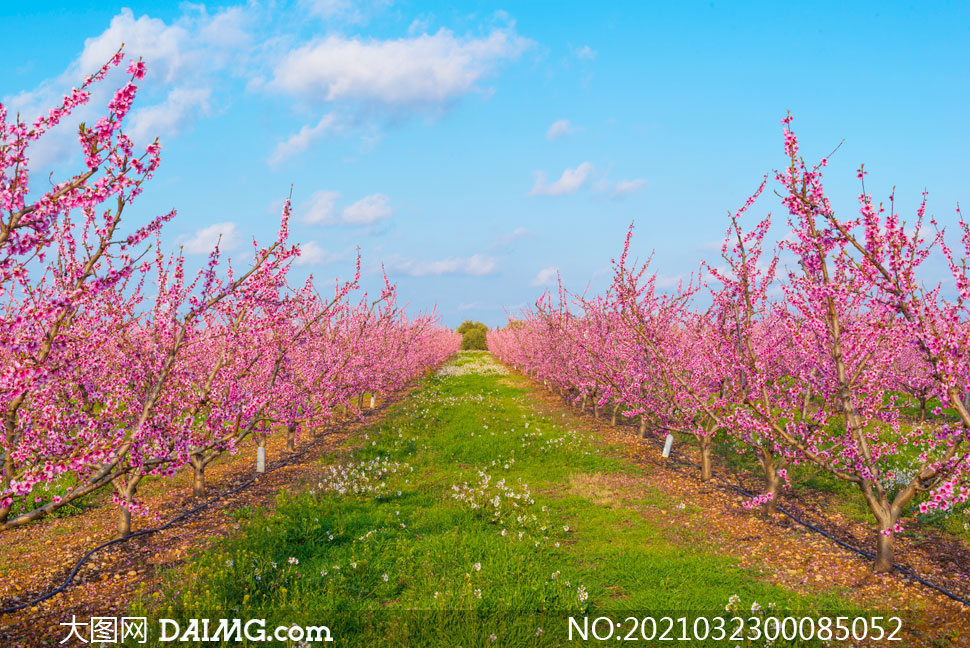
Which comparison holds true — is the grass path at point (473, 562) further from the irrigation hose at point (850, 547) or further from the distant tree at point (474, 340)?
the distant tree at point (474, 340)

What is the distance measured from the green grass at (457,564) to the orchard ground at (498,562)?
0.02 metres

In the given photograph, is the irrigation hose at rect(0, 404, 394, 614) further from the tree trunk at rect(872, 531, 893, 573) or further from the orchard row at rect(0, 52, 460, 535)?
the tree trunk at rect(872, 531, 893, 573)

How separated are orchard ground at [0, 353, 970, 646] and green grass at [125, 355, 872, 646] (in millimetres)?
25

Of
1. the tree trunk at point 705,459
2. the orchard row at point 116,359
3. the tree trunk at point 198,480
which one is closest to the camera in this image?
the orchard row at point 116,359

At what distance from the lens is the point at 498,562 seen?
735cm

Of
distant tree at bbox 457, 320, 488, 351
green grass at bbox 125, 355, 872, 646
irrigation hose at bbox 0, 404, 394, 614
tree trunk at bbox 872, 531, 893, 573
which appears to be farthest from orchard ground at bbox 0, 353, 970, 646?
distant tree at bbox 457, 320, 488, 351

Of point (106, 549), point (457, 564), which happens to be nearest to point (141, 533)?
point (106, 549)

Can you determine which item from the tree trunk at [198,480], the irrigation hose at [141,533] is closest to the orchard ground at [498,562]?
the irrigation hose at [141,533]

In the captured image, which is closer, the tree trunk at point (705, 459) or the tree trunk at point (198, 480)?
the tree trunk at point (198, 480)

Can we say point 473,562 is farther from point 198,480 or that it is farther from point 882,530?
point 198,480

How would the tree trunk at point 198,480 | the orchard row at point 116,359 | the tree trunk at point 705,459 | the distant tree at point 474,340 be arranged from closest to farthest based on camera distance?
1. the orchard row at point 116,359
2. the tree trunk at point 198,480
3. the tree trunk at point 705,459
4. the distant tree at point 474,340

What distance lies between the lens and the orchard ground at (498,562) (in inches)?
236

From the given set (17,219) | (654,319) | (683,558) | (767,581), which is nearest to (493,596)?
(683,558)

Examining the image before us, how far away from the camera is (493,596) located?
20.9ft
